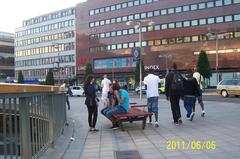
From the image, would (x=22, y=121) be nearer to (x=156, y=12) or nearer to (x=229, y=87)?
(x=229, y=87)

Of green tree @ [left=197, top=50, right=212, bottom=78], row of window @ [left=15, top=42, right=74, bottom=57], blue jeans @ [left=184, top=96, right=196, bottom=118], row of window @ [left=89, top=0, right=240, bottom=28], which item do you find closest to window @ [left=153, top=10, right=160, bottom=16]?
row of window @ [left=89, top=0, right=240, bottom=28]

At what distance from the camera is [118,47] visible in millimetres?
83562

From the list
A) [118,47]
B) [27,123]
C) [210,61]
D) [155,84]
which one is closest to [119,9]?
[118,47]

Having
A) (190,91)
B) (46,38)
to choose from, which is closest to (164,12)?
(46,38)

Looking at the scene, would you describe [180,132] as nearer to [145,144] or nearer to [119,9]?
[145,144]

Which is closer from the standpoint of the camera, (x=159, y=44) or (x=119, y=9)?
(x=159, y=44)

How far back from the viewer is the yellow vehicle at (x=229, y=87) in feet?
106

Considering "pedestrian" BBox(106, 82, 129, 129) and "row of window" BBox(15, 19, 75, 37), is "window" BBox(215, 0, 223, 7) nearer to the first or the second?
"row of window" BBox(15, 19, 75, 37)

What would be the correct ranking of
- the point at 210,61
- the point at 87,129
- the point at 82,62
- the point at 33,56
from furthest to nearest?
the point at 33,56 < the point at 82,62 < the point at 210,61 < the point at 87,129

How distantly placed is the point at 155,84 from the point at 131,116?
1.82 m

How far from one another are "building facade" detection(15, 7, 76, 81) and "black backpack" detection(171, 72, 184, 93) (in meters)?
86.6

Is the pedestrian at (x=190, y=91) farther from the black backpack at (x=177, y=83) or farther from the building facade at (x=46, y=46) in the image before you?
the building facade at (x=46, y=46)

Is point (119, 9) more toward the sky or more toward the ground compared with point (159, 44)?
more toward the sky
